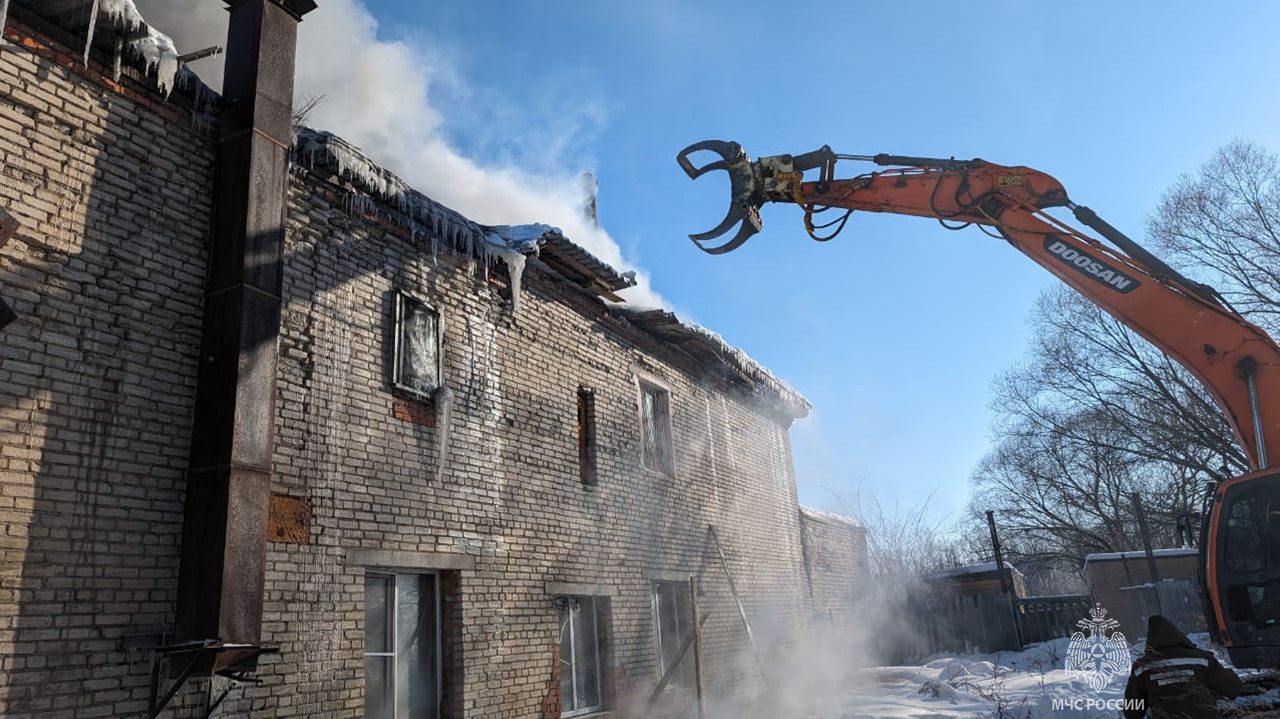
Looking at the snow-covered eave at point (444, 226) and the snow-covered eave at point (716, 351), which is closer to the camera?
the snow-covered eave at point (444, 226)

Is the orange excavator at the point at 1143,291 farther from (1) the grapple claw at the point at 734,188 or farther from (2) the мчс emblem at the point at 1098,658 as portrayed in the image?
(2) the мчс emblem at the point at 1098,658

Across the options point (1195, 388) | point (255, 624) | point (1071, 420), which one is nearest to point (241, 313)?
point (255, 624)

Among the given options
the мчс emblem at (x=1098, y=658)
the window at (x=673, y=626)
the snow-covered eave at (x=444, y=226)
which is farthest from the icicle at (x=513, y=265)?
the мчс emblem at (x=1098, y=658)

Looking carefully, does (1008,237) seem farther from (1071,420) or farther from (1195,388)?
(1071,420)

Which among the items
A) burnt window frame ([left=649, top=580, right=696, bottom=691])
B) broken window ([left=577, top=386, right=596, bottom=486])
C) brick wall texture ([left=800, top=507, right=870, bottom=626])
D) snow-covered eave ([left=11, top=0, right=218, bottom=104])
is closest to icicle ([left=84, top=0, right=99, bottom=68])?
snow-covered eave ([left=11, top=0, right=218, bottom=104])

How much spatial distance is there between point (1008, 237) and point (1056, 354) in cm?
2371

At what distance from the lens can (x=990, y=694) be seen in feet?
35.2

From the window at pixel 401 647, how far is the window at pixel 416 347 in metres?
1.74

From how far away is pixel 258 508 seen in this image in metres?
5.58

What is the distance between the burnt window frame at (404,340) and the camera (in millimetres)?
7449

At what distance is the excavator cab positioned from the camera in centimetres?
732

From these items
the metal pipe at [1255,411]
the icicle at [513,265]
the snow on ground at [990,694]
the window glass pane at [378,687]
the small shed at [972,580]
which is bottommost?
the snow on ground at [990,694]

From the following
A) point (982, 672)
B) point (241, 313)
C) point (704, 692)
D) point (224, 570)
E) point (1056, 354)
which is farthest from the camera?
point (1056, 354)

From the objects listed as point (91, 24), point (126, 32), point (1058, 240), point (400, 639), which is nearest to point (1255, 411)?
point (1058, 240)
